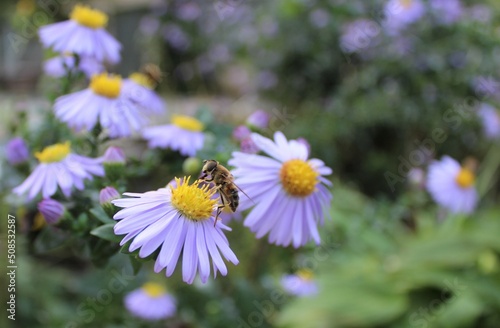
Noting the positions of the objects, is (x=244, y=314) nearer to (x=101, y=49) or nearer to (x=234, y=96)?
(x=101, y=49)

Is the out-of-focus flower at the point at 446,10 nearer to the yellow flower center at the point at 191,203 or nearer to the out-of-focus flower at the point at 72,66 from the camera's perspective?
the out-of-focus flower at the point at 72,66

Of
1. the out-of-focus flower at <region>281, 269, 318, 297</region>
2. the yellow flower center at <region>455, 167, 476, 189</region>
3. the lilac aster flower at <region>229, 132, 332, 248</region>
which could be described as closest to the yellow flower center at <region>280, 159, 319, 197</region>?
the lilac aster flower at <region>229, 132, 332, 248</region>

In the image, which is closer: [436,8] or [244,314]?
[244,314]

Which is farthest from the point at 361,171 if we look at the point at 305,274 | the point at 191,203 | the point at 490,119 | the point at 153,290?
the point at 191,203

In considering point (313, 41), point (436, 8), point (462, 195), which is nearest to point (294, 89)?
point (313, 41)

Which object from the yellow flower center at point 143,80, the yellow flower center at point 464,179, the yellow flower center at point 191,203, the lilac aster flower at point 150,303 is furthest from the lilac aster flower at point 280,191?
the yellow flower center at point 464,179

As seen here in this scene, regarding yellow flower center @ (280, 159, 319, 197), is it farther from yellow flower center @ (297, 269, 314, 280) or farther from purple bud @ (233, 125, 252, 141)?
yellow flower center @ (297, 269, 314, 280)

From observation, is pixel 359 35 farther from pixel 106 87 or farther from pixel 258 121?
pixel 106 87
